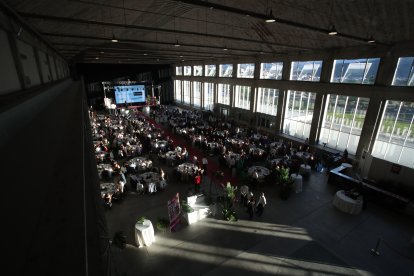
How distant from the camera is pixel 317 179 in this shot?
14.0 metres

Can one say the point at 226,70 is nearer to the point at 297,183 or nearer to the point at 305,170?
the point at 305,170

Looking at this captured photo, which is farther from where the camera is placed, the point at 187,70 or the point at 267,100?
the point at 187,70

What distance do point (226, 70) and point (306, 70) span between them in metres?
12.6

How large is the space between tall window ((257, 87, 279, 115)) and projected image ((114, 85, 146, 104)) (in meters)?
17.5

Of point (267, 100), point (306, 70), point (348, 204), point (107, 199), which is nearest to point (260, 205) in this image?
point (348, 204)

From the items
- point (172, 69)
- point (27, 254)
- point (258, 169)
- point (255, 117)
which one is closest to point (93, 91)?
point (172, 69)

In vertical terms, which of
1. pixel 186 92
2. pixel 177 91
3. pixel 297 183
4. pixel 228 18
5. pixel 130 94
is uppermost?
pixel 228 18

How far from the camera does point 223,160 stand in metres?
15.2

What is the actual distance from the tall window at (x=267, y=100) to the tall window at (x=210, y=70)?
10.7 m

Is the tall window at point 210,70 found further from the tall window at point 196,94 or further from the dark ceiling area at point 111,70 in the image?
the dark ceiling area at point 111,70

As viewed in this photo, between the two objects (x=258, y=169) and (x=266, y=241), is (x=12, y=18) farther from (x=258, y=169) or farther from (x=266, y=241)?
(x=258, y=169)

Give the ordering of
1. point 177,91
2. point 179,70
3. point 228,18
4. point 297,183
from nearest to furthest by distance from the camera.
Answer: point 297,183 → point 228,18 → point 179,70 → point 177,91

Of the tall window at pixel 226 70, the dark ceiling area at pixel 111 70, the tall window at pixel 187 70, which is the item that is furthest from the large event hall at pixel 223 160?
the dark ceiling area at pixel 111 70

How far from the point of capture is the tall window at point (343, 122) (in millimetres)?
16047
